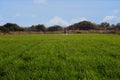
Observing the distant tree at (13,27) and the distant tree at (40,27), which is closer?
the distant tree at (13,27)

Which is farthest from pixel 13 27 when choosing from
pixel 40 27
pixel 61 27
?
pixel 61 27

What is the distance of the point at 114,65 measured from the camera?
860 centimetres

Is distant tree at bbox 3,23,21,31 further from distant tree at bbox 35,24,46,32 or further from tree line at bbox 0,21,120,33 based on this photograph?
distant tree at bbox 35,24,46,32

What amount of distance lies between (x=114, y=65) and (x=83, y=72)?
65.0 inches

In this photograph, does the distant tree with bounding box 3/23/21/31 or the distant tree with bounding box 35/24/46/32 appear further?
the distant tree with bounding box 35/24/46/32

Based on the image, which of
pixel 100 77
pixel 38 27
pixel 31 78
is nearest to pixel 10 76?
pixel 31 78

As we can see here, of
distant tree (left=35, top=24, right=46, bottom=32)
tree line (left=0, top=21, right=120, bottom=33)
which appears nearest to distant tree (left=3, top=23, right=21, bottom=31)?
tree line (left=0, top=21, right=120, bottom=33)

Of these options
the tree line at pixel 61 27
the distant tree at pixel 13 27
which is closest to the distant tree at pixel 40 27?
the tree line at pixel 61 27

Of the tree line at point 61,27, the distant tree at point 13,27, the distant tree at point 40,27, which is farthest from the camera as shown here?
the distant tree at point 40,27

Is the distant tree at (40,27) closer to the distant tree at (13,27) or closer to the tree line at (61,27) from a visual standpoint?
the tree line at (61,27)

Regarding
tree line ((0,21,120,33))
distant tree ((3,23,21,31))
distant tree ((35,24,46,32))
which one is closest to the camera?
distant tree ((3,23,21,31))

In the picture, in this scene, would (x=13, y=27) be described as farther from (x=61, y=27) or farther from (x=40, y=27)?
(x=61, y=27)

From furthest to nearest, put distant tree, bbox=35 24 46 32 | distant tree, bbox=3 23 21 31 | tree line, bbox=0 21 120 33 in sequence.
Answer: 1. distant tree, bbox=35 24 46 32
2. tree line, bbox=0 21 120 33
3. distant tree, bbox=3 23 21 31

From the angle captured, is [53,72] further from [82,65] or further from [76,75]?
[82,65]
